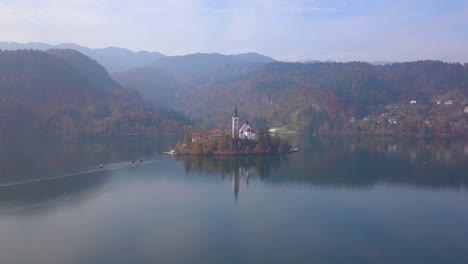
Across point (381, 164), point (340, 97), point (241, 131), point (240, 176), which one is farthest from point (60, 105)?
point (381, 164)

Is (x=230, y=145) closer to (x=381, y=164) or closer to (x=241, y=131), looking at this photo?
(x=241, y=131)

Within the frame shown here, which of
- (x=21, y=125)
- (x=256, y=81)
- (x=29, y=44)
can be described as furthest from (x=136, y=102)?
(x=29, y=44)

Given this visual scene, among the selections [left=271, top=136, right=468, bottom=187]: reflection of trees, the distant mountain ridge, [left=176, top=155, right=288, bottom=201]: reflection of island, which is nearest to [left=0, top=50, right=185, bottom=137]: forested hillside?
[left=271, top=136, right=468, bottom=187]: reflection of trees

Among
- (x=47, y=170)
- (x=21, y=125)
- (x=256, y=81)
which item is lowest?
A: (x=47, y=170)

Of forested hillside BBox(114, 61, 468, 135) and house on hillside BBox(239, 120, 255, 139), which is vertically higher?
forested hillside BBox(114, 61, 468, 135)

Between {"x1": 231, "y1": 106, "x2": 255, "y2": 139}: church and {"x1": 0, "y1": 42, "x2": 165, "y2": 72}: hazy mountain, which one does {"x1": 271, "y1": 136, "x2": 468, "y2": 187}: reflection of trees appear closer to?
{"x1": 231, "y1": 106, "x2": 255, "y2": 139}: church

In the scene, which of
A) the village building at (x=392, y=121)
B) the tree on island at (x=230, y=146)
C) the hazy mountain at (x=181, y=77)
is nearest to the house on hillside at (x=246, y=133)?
the tree on island at (x=230, y=146)

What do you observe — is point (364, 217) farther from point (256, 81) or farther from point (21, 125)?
point (256, 81)
